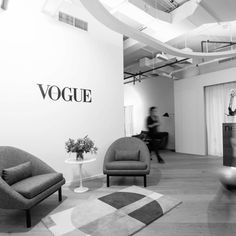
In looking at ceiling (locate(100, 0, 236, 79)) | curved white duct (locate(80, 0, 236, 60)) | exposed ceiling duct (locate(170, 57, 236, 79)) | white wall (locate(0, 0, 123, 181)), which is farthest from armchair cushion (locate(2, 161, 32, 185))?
exposed ceiling duct (locate(170, 57, 236, 79))

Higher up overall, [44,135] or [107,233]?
[44,135]

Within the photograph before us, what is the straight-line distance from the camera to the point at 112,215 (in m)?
2.52

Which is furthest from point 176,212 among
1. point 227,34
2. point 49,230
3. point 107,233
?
point 227,34

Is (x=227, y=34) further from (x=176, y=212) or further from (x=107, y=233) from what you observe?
(x=107, y=233)

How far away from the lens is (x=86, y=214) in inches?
101

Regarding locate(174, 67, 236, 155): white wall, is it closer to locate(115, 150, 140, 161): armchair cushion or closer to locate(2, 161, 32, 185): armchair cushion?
locate(115, 150, 140, 161): armchair cushion

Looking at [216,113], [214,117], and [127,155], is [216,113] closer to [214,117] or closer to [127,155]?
[214,117]

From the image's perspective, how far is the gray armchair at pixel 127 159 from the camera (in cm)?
355

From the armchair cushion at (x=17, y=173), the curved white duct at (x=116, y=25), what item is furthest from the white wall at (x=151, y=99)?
the armchair cushion at (x=17, y=173)

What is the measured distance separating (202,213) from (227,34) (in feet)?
16.7

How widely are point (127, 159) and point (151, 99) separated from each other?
5.71 meters

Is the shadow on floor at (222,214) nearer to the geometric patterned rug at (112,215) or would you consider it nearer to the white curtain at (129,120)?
the geometric patterned rug at (112,215)

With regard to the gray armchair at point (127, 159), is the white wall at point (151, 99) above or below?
above

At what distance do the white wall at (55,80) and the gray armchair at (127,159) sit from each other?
51 centimetres
